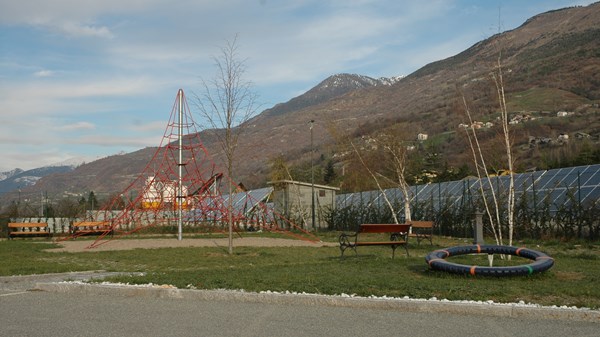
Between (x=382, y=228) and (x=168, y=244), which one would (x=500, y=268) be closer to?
(x=382, y=228)

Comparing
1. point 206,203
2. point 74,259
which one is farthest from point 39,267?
point 206,203

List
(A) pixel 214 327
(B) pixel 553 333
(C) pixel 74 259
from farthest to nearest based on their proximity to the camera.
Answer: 1. (C) pixel 74 259
2. (A) pixel 214 327
3. (B) pixel 553 333

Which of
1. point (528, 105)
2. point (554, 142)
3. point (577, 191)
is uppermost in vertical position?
point (528, 105)

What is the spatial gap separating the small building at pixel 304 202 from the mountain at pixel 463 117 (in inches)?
123

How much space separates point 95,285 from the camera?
9703mm

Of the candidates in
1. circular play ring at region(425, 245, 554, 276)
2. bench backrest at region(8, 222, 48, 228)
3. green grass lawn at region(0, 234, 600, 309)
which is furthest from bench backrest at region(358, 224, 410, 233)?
bench backrest at region(8, 222, 48, 228)

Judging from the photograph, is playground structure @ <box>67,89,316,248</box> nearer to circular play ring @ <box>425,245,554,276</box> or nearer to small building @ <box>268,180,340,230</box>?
small building @ <box>268,180,340,230</box>

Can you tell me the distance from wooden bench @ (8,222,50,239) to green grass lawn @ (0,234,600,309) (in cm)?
1206

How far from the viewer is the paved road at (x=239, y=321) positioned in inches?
259

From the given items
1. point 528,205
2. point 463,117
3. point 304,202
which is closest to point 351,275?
point 463,117

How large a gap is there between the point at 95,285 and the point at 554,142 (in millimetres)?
67090

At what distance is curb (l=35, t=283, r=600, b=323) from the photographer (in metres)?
7.25

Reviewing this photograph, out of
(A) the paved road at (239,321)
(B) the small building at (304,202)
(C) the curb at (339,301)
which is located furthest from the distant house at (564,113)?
(A) the paved road at (239,321)

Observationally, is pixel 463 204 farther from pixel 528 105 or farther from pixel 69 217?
pixel 528 105
